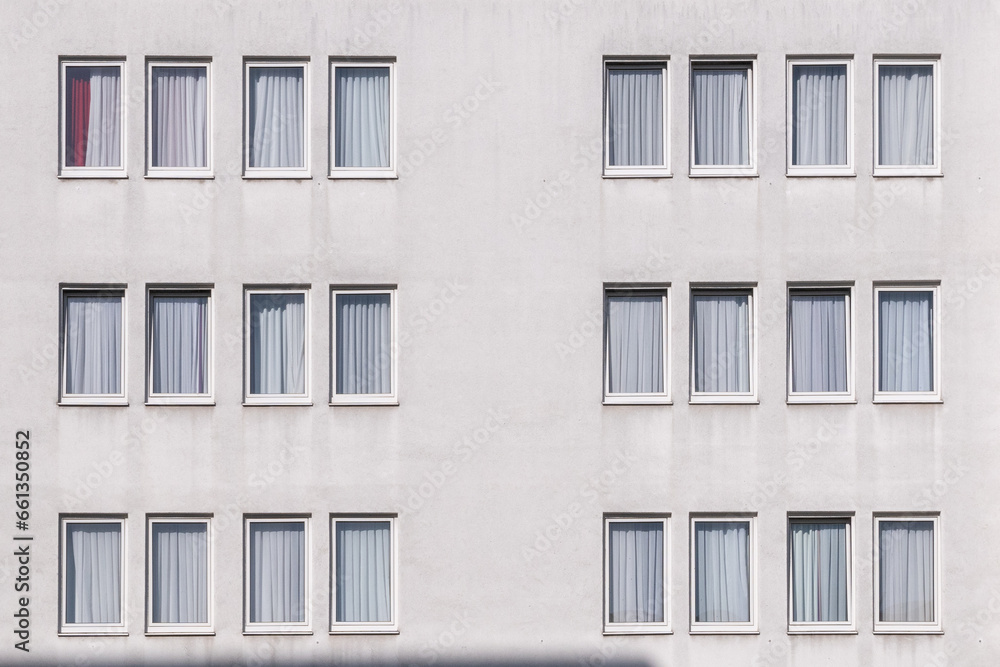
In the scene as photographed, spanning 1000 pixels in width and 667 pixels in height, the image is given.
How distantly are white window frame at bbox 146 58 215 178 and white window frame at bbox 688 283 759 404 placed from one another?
7982mm

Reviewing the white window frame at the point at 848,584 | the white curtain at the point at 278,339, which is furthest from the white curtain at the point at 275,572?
the white window frame at the point at 848,584

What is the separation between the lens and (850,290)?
A: 21438 mm

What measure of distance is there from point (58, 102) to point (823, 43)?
12227mm

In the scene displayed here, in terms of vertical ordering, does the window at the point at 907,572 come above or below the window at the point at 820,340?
below

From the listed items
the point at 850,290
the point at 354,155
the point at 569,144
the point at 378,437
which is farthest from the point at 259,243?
the point at 850,290

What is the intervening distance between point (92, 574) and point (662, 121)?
11601mm

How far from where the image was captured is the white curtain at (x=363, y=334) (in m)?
21.3

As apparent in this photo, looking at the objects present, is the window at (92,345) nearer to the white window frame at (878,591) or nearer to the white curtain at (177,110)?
the white curtain at (177,110)

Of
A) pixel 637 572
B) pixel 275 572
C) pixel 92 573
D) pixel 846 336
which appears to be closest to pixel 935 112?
pixel 846 336

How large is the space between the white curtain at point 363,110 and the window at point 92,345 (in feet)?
14.4

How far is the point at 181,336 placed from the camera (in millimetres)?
21375

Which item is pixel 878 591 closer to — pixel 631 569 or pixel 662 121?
pixel 631 569

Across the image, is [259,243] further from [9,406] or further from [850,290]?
[850,290]

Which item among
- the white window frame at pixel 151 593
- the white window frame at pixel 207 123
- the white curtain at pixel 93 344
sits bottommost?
the white window frame at pixel 151 593
